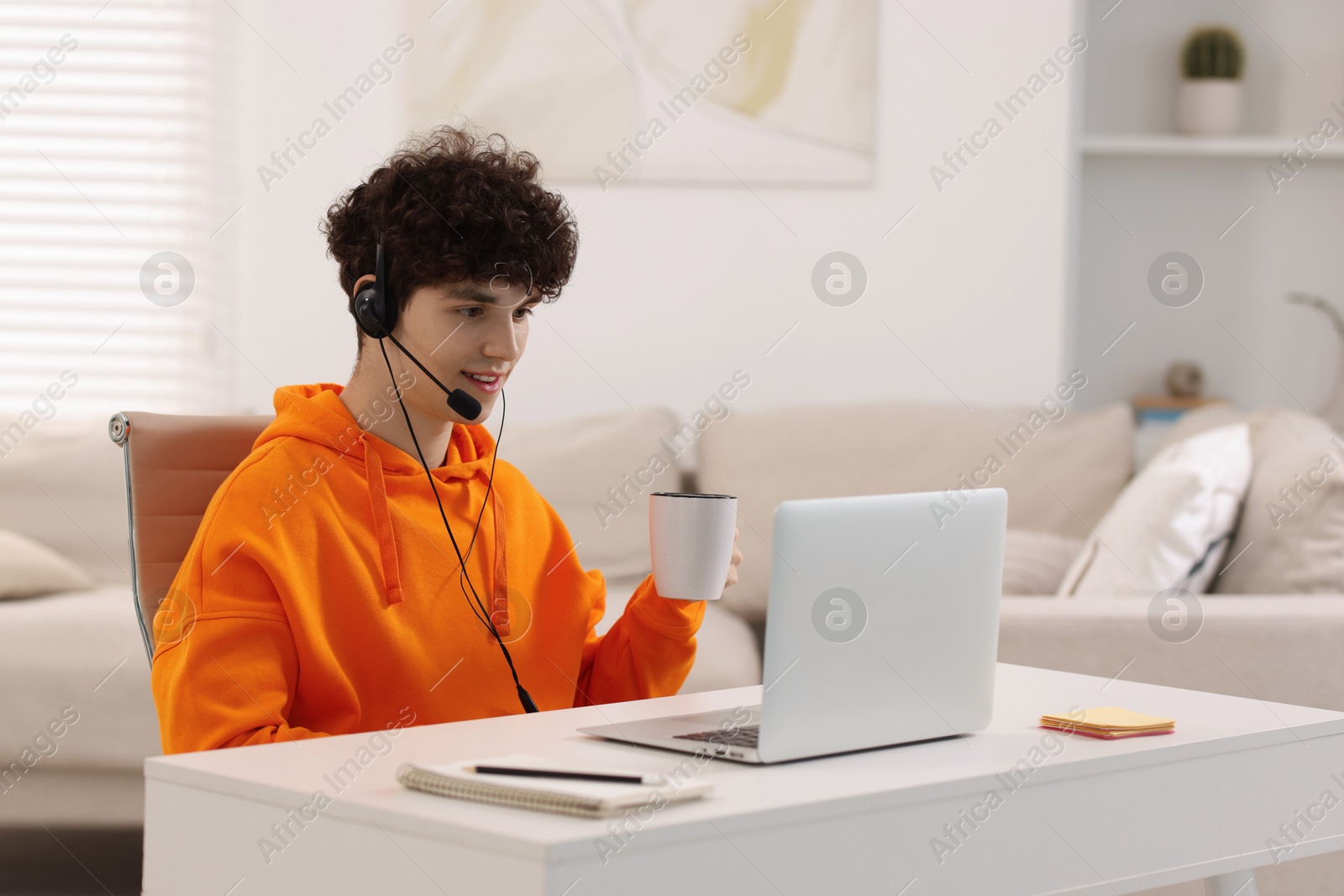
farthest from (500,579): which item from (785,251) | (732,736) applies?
(785,251)

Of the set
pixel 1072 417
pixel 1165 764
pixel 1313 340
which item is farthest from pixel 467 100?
pixel 1165 764

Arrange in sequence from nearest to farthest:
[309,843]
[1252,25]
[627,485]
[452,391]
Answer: [309,843], [452,391], [627,485], [1252,25]

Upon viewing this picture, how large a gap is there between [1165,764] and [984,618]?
0.19m

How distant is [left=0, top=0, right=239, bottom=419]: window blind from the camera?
A: 3.17m

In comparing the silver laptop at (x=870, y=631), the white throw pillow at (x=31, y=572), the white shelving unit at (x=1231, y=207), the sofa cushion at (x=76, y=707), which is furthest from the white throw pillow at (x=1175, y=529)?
the white throw pillow at (x=31, y=572)

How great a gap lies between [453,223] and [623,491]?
164cm

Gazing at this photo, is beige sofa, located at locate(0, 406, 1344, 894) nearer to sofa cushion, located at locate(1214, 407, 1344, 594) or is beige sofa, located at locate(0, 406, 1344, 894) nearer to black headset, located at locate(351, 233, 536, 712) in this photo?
sofa cushion, located at locate(1214, 407, 1344, 594)

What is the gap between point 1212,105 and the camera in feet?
11.2

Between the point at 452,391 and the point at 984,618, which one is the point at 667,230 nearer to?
the point at 452,391

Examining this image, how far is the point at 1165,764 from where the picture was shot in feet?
3.60

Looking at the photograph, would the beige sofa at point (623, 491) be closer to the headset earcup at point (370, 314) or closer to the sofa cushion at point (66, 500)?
the sofa cushion at point (66, 500)

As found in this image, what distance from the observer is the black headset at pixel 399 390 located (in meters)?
1.38

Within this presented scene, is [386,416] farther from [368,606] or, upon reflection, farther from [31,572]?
[31,572]

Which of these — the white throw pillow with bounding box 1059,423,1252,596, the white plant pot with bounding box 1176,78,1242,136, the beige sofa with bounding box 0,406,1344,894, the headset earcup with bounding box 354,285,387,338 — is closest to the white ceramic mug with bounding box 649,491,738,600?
the headset earcup with bounding box 354,285,387,338
